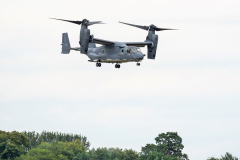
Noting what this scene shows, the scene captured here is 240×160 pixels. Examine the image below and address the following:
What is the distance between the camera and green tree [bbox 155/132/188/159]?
156250mm

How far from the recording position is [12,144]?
15125cm

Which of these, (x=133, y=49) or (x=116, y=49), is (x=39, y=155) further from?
(x=133, y=49)

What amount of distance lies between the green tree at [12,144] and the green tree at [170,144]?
1224 inches

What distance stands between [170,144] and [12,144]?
36.5 m

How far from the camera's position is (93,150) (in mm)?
165000

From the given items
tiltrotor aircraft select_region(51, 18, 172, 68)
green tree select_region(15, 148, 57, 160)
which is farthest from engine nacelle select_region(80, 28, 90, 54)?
green tree select_region(15, 148, 57, 160)

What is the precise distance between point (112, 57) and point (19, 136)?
65.5 meters

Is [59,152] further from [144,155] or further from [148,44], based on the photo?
[148,44]

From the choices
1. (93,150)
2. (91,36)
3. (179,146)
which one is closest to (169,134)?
(179,146)

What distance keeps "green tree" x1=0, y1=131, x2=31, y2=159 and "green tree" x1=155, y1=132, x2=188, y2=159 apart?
102ft

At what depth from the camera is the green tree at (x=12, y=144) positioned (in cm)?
15019

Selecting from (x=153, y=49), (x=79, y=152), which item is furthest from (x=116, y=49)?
(x=79, y=152)

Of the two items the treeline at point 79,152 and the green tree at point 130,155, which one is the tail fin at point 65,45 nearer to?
the treeline at point 79,152

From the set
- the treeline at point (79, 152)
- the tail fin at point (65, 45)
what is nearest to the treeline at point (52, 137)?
the treeline at point (79, 152)
